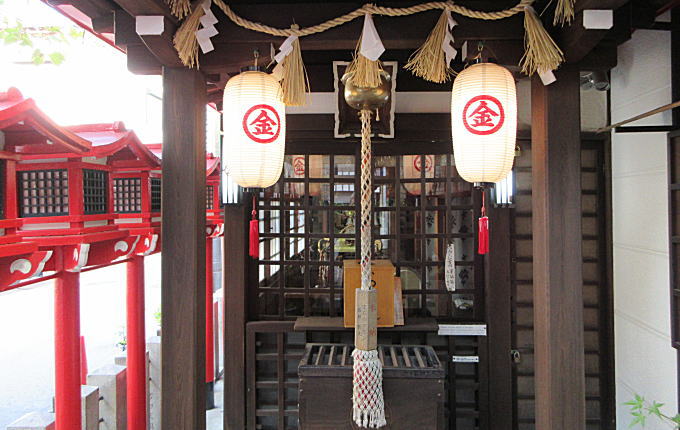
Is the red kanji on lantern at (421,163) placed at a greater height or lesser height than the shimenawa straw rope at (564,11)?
lesser

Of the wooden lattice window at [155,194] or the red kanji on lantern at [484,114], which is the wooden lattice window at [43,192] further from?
the red kanji on lantern at [484,114]

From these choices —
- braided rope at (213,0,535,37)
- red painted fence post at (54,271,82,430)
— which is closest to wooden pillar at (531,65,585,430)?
braided rope at (213,0,535,37)

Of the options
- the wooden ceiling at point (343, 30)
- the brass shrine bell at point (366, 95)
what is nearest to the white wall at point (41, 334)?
the wooden ceiling at point (343, 30)

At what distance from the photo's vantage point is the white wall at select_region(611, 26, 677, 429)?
128 inches

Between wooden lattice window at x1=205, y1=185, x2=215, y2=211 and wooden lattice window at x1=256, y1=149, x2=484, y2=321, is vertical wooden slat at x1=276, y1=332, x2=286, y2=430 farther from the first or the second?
wooden lattice window at x1=205, y1=185, x2=215, y2=211

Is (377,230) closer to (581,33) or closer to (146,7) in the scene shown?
(581,33)

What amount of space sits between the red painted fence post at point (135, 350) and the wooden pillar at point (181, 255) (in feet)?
7.35

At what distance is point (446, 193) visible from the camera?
4.71 meters

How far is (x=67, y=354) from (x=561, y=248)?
363 centimetres

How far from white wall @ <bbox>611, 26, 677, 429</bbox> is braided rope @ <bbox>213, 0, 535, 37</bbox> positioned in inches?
74.7

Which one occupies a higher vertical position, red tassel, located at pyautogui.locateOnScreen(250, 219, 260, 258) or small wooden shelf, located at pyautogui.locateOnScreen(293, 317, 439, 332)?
red tassel, located at pyautogui.locateOnScreen(250, 219, 260, 258)

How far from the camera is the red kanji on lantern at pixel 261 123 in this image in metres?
2.61

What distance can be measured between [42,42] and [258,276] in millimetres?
3181

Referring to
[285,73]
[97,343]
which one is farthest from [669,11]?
[97,343]
